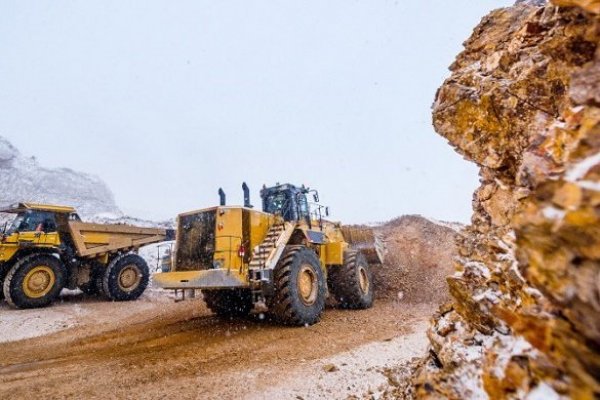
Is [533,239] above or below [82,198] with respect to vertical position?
below

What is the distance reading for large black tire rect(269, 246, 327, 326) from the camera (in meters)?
6.76

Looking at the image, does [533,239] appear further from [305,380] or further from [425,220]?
[425,220]

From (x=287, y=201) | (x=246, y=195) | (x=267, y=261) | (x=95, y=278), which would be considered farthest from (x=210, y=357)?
(x=95, y=278)

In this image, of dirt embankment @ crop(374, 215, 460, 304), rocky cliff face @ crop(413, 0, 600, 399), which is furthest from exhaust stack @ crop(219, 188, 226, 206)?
dirt embankment @ crop(374, 215, 460, 304)

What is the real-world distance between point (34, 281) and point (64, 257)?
1242mm

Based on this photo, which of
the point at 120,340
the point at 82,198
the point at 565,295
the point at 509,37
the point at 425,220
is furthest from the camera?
the point at 82,198

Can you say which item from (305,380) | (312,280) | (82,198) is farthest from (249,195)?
(82,198)

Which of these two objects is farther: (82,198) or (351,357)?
(82,198)

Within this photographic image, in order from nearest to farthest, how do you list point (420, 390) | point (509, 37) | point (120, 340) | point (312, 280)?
point (420, 390) → point (509, 37) → point (120, 340) → point (312, 280)

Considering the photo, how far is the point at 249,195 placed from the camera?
823 cm

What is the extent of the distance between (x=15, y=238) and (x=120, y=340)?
6211 mm

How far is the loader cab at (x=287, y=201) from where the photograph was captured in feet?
29.9

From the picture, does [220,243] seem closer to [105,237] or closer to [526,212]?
[526,212]

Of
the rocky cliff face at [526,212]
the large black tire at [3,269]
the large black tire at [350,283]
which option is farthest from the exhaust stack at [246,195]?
the large black tire at [3,269]
